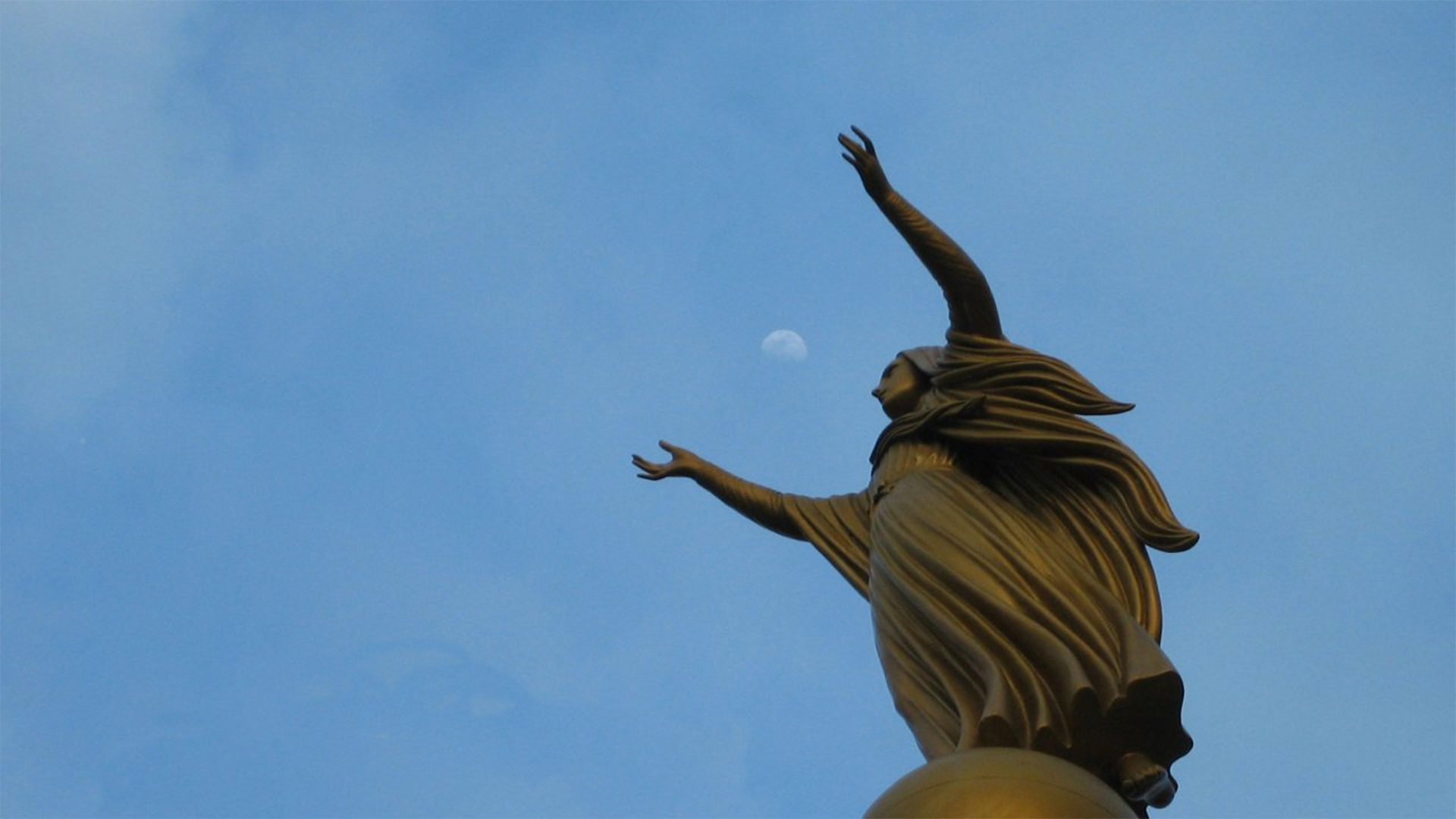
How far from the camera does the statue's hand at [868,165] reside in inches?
463

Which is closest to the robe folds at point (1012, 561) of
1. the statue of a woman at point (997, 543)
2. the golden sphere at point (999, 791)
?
the statue of a woman at point (997, 543)

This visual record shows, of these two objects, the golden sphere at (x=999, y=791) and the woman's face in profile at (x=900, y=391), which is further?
the woman's face in profile at (x=900, y=391)

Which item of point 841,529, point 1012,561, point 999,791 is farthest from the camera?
point 841,529

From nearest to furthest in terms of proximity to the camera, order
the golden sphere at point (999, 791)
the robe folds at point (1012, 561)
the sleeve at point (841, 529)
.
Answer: the golden sphere at point (999, 791)
the robe folds at point (1012, 561)
the sleeve at point (841, 529)

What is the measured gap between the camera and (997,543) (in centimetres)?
1095

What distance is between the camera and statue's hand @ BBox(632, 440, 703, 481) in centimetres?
1331

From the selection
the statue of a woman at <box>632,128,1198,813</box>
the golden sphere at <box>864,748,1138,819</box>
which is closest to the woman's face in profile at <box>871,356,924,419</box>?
the statue of a woman at <box>632,128,1198,813</box>

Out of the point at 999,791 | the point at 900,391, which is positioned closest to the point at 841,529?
the point at 900,391

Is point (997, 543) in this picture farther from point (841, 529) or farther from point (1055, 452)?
point (841, 529)

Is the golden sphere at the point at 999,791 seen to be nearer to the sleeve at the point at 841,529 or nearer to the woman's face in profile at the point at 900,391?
the sleeve at the point at 841,529

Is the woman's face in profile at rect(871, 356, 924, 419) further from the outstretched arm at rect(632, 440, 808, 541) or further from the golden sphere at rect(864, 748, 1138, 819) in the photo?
the golden sphere at rect(864, 748, 1138, 819)

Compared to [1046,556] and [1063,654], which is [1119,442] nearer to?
[1046,556]

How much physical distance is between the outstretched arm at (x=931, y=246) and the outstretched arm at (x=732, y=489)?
1.68m

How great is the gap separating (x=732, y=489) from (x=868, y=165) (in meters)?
2.47
